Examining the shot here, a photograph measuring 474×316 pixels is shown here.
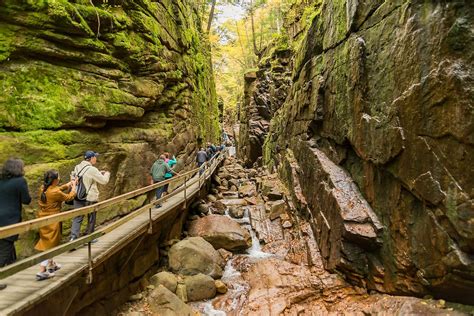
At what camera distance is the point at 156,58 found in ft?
40.7

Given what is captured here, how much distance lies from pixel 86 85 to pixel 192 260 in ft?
21.9

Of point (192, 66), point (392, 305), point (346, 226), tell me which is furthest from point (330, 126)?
point (192, 66)

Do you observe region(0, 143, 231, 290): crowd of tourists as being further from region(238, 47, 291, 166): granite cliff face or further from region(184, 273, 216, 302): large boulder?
region(238, 47, 291, 166): granite cliff face

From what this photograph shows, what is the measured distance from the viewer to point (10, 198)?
184 inches

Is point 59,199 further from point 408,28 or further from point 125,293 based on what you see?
point 408,28

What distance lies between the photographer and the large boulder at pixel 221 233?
12445 millimetres

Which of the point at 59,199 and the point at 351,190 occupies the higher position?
the point at 59,199

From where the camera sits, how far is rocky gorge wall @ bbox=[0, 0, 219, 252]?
7285 millimetres

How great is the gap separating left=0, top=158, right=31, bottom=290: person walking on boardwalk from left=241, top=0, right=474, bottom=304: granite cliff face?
8.23m

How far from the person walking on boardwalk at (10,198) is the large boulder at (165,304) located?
3756 mm

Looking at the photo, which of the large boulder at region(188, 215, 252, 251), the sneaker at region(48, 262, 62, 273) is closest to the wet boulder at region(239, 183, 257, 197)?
the large boulder at region(188, 215, 252, 251)

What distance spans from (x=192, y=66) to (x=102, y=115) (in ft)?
38.4

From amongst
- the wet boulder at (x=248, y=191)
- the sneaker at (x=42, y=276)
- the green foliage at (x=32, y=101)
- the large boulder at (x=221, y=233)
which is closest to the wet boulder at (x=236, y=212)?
the large boulder at (x=221, y=233)

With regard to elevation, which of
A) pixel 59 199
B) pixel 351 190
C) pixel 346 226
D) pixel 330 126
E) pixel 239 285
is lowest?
pixel 239 285
